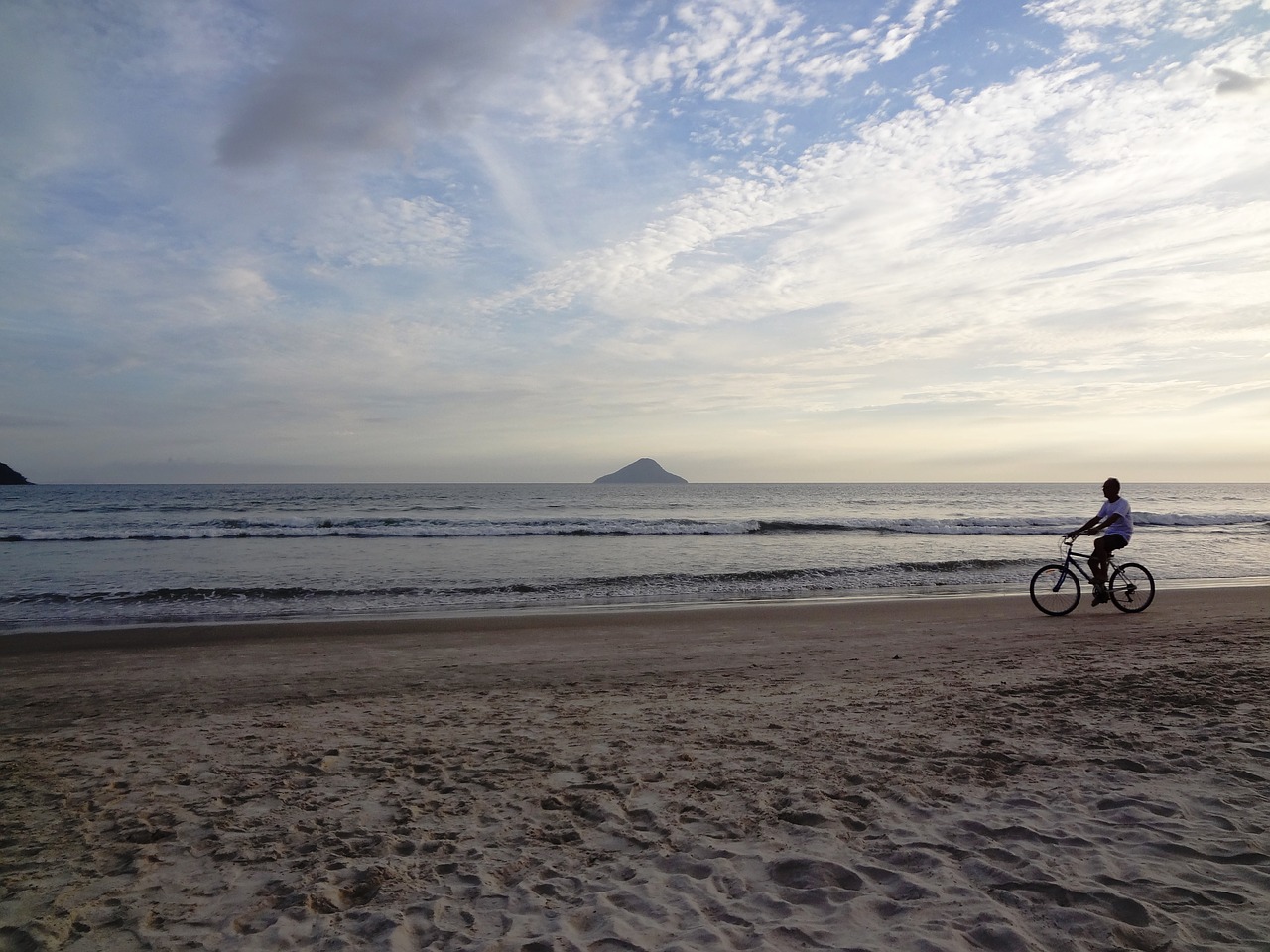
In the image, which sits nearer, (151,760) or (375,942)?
(375,942)

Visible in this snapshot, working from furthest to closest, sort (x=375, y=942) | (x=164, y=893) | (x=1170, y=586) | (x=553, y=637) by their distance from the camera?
(x=1170, y=586), (x=553, y=637), (x=164, y=893), (x=375, y=942)

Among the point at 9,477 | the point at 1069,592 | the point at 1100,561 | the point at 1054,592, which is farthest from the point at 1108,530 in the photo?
the point at 9,477

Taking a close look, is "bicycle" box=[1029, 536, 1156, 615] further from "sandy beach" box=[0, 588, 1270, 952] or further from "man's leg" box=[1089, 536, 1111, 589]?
"sandy beach" box=[0, 588, 1270, 952]

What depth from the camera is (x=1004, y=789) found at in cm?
433

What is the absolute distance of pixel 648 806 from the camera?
4.21 metres

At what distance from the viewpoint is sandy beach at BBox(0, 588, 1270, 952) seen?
304 centimetres

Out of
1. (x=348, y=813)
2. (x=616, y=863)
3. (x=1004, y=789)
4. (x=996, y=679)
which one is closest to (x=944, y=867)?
(x=1004, y=789)

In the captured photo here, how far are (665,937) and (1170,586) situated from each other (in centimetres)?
1781

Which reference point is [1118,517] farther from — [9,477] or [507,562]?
[9,477]

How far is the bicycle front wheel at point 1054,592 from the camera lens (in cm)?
1209

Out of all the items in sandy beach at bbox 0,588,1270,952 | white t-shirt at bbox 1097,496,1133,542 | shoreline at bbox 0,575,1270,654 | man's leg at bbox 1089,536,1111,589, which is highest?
white t-shirt at bbox 1097,496,1133,542

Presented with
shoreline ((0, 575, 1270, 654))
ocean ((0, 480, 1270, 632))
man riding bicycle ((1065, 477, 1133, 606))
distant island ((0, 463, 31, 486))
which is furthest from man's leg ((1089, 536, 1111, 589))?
distant island ((0, 463, 31, 486))

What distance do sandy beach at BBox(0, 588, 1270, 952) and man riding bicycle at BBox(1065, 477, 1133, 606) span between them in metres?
3.24

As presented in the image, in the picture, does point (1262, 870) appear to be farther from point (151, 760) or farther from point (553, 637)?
point (553, 637)
